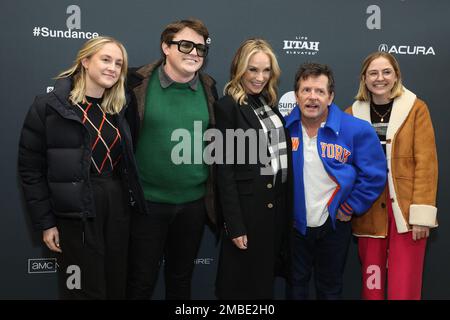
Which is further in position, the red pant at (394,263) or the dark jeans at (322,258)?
the red pant at (394,263)

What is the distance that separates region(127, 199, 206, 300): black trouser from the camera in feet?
7.16

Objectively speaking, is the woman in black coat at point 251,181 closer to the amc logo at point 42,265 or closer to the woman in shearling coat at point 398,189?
the woman in shearling coat at point 398,189

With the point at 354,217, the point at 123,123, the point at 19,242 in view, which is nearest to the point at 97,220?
the point at 123,123

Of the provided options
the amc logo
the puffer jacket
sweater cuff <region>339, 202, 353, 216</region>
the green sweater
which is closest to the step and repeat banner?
the amc logo

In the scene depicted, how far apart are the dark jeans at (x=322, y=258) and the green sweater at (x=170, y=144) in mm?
719

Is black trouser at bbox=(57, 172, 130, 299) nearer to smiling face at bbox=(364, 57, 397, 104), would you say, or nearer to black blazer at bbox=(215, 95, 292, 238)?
black blazer at bbox=(215, 95, 292, 238)

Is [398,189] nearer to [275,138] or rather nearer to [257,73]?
[275,138]

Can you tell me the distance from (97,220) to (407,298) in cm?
190

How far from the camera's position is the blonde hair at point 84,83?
198 centimetres

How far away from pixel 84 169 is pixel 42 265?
1243 mm

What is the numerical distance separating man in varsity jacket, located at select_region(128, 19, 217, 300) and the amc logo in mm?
848

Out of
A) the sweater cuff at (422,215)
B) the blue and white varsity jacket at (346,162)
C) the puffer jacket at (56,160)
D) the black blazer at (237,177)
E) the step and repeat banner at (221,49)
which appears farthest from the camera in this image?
the step and repeat banner at (221,49)

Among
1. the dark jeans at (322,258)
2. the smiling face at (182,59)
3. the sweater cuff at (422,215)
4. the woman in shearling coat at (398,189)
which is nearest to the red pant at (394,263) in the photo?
the woman in shearling coat at (398,189)

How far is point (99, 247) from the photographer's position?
77.5 inches
